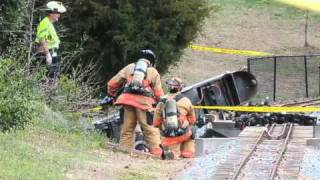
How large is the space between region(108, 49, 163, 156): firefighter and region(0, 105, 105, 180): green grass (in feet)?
1.98

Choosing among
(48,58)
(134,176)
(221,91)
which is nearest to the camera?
(134,176)

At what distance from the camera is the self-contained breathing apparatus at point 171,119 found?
519 inches

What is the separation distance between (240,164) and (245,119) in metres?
6.74

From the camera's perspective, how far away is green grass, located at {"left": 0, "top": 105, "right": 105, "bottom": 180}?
923cm

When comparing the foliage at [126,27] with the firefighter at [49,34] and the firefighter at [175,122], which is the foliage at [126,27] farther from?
the firefighter at [175,122]

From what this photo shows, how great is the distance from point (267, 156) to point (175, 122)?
1.62 m

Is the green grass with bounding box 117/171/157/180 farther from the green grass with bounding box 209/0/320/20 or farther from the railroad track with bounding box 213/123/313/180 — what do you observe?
the green grass with bounding box 209/0/320/20

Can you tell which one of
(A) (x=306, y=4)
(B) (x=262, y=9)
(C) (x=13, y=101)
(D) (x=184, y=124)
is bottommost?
(D) (x=184, y=124)

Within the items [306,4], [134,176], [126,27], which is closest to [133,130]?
[134,176]

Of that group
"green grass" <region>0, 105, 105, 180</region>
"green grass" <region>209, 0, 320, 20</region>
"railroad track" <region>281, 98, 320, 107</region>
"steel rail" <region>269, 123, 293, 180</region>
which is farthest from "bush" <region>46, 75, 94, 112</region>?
"green grass" <region>209, 0, 320, 20</region>

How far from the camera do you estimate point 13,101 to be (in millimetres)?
10680

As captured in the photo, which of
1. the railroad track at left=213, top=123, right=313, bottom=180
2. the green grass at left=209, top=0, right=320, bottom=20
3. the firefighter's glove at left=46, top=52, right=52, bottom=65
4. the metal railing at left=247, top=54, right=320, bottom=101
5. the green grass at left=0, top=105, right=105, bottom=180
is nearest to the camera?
the green grass at left=0, top=105, right=105, bottom=180

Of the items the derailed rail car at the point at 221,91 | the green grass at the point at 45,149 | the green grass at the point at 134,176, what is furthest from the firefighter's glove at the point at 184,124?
the derailed rail car at the point at 221,91

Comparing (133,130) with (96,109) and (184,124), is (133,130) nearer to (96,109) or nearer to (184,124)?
(184,124)
